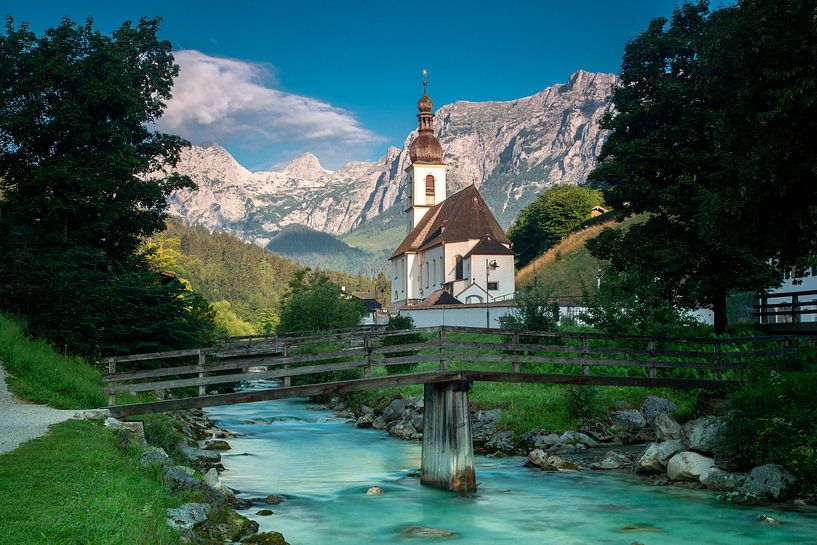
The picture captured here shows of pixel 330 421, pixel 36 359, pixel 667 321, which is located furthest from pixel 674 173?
pixel 36 359

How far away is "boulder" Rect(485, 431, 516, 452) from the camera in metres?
25.2

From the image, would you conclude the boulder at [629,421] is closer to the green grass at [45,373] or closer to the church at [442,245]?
the green grass at [45,373]

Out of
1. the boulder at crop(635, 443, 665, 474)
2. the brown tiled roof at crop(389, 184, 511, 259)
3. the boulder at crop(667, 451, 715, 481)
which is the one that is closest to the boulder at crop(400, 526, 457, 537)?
the boulder at crop(667, 451, 715, 481)

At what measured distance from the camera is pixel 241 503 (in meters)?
17.5

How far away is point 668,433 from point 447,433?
745cm

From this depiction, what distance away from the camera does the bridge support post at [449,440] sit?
754 inches

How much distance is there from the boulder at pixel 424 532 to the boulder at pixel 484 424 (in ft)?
36.0

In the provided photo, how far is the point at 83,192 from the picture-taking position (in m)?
33.3

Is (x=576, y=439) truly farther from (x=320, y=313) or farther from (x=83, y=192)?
(x=320, y=313)

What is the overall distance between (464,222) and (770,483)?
71026mm

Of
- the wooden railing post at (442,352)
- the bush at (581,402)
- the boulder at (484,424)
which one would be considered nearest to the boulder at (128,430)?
the wooden railing post at (442,352)

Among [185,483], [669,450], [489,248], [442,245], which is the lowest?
[669,450]

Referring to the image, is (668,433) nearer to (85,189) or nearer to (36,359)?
(36,359)

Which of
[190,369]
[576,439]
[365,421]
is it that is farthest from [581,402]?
[190,369]
